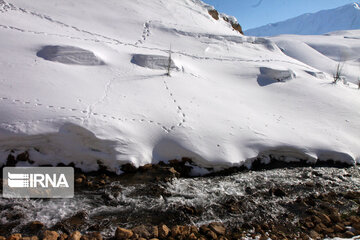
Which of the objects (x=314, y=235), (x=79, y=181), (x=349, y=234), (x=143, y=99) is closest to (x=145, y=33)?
(x=143, y=99)

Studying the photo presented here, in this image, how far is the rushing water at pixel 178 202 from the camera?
307 centimetres

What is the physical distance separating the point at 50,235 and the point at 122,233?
0.81 m

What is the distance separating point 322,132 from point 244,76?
3.16m

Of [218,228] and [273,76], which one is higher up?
[273,76]

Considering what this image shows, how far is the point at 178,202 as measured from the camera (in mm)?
3545

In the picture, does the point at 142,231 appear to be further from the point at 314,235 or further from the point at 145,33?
the point at 145,33

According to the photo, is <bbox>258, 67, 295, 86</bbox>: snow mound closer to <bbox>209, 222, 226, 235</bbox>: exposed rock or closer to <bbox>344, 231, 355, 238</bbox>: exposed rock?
<bbox>344, 231, 355, 238</bbox>: exposed rock

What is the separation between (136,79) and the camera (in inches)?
233

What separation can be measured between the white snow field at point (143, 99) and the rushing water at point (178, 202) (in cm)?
44

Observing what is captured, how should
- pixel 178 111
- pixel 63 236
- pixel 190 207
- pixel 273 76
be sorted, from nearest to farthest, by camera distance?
pixel 63 236, pixel 190 207, pixel 178 111, pixel 273 76

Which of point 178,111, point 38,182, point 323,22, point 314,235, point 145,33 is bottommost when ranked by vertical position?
point 314,235

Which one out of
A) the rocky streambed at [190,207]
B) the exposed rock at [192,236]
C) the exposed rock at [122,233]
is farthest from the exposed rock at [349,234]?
the exposed rock at [122,233]

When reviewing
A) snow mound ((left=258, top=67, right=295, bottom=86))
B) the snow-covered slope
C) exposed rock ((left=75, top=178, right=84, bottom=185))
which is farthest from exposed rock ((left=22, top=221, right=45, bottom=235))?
the snow-covered slope

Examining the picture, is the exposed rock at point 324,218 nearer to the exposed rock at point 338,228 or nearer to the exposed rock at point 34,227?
the exposed rock at point 338,228
